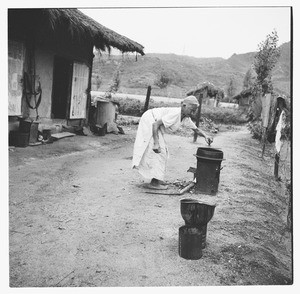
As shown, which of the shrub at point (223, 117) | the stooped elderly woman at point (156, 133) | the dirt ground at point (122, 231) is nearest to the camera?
the dirt ground at point (122, 231)

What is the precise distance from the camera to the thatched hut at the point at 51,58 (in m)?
7.57

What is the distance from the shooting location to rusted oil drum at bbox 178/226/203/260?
333cm

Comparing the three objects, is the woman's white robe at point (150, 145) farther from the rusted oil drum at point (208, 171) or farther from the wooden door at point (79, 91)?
the wooden door at point (79, 91)

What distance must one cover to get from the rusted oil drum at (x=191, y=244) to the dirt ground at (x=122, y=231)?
6 cm

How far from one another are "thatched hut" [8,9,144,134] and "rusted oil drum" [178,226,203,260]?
4838mm

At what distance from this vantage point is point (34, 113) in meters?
8.52

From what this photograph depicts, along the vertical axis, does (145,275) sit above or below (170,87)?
below

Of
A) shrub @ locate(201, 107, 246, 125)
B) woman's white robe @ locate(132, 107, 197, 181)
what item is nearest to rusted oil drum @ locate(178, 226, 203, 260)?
woman's white robe @ locate(132, 107, 197, 181)

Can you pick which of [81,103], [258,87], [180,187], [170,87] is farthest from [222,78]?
[180,187]

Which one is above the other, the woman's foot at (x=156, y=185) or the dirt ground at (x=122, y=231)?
the woman's foot at (x=156, y=185)

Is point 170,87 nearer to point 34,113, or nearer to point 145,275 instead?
point 34,113

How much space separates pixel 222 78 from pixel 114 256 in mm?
69531

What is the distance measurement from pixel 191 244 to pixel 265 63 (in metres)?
18.4

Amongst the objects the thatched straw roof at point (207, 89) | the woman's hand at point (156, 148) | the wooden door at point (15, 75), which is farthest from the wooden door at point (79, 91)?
the thatched straw roof at point (207, 89)
